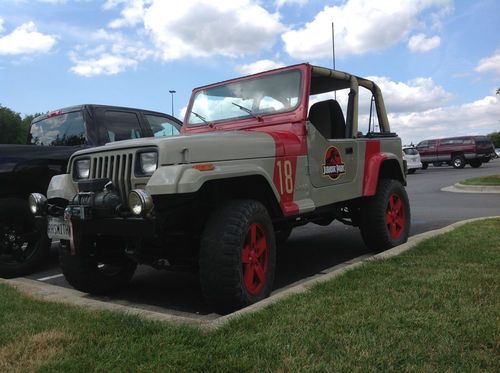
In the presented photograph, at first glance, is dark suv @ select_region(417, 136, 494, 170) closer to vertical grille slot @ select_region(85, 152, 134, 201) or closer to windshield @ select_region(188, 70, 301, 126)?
windshield @ select_region(188, 70, 301, 126)

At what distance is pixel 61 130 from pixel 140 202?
11.1 ft

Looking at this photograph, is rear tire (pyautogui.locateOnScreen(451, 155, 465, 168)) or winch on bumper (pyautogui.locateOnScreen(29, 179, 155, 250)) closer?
winch on bumper (pyautogui.locateOnScreen(29, 179, 155, 250))

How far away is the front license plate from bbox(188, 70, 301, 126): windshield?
2077 mm

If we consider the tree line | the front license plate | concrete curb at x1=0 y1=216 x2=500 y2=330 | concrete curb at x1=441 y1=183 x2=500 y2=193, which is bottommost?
concrete curb at x1=441 y1=183 x2=500 y2=193

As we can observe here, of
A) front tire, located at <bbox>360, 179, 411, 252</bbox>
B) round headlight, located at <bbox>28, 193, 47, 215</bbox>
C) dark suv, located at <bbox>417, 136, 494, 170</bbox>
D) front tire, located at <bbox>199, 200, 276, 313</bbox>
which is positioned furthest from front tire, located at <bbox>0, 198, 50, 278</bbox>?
dark suv, located at <bbox>417, 136, 494, 170</bbox>

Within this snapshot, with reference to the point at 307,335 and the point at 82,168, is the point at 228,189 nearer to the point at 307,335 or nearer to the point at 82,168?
the point at 82,168

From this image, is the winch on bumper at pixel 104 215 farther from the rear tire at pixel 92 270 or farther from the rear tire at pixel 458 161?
the rear tire at pixel 458 161

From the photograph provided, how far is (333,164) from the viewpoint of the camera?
5227 mm

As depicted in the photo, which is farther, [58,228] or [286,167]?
[286,167]

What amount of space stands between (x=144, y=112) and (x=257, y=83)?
2017mm

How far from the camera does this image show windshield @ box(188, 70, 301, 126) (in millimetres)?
5156

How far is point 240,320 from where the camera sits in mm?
3295

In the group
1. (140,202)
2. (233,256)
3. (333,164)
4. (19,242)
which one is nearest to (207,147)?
(140,202)

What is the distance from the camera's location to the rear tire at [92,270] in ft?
14.7
